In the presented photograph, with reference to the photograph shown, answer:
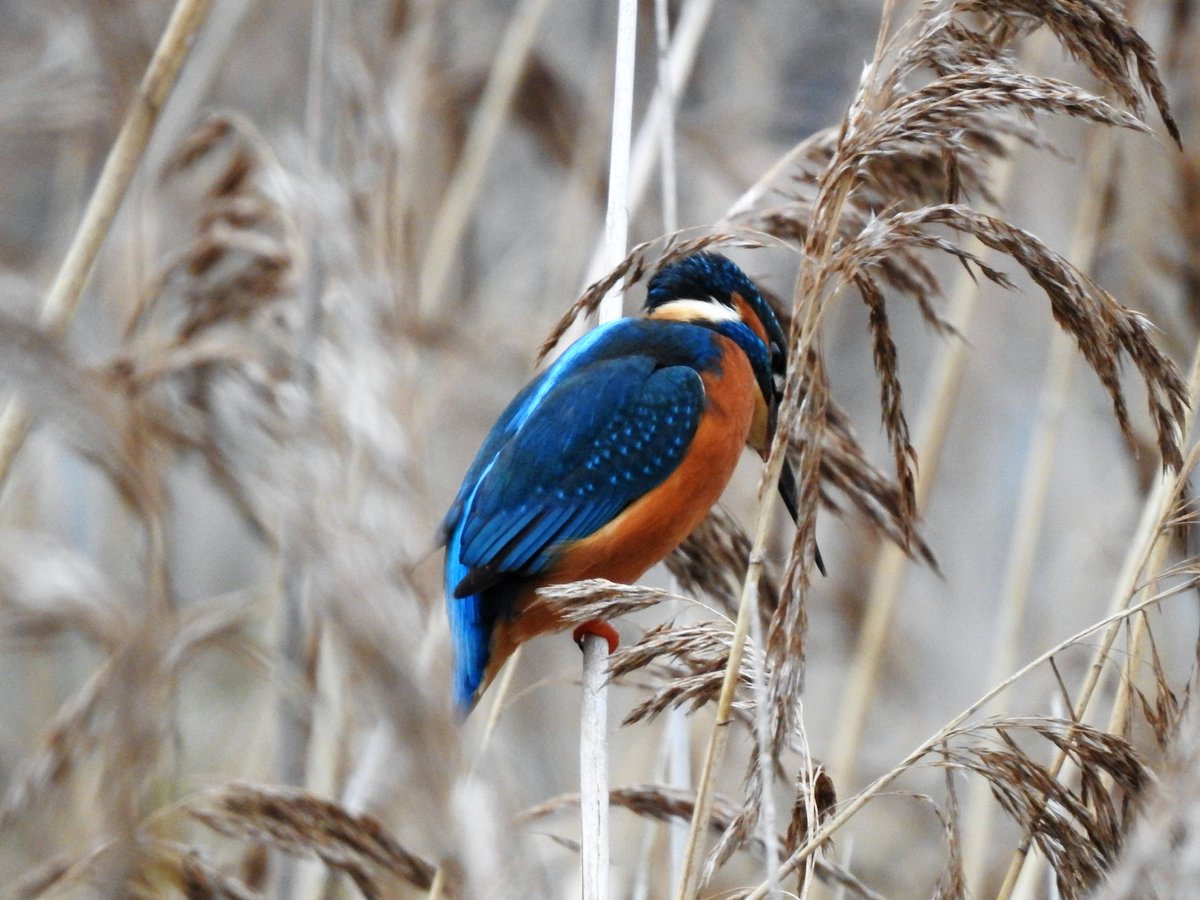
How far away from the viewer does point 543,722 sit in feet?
9.08

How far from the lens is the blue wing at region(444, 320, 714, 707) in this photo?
182cm

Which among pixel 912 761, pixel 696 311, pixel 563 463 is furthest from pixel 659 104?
pixel 912 761

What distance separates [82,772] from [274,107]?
1435 mm

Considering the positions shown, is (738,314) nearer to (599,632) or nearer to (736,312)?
(736,312)

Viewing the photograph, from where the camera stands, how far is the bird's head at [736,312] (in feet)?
6.80

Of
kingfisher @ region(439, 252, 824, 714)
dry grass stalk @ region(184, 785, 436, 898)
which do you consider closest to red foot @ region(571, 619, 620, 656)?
kingfisher @ region(439, 252, 824, 714)

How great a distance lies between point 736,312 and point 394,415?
996 millimetres

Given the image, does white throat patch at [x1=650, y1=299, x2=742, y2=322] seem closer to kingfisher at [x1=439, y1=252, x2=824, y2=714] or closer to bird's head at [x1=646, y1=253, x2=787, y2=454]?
bird's head at [x1=646, y1=253, x2=787, y2=454]

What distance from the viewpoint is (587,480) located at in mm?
1882

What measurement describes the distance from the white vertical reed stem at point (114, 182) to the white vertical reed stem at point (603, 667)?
0.52m

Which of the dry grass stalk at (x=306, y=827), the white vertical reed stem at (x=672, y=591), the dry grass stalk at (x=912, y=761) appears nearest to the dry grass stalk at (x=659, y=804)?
the white vertical reed stem at (x=672, y=591)

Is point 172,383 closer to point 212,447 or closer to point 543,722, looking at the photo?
point 212,447

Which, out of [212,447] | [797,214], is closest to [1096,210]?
[797,214]

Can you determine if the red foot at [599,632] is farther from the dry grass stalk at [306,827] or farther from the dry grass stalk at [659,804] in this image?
the dry grass stalk at [306,827]
